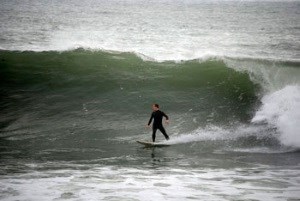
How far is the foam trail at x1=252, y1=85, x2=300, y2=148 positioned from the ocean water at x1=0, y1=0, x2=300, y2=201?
0.17 feet

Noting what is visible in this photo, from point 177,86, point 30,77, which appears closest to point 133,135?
point 177,86

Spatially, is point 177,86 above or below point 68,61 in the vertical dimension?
below

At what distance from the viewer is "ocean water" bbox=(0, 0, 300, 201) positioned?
347 inches

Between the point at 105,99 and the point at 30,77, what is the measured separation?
16.1 feet

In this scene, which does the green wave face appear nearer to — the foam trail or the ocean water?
the ocean water

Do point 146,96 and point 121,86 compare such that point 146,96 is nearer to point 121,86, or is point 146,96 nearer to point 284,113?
point 121,86

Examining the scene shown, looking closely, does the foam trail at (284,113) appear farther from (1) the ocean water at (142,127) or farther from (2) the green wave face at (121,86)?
(2) the green wave face at (121,86)

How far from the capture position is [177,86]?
20.1 metres

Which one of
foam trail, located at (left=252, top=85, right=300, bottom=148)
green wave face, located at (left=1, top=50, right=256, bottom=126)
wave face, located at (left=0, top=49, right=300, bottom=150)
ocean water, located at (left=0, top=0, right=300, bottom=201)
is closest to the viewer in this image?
ocean water, located at (left=0, top=0, right=300, bottom=201)

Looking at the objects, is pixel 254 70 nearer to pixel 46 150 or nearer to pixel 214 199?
pixel 46 150

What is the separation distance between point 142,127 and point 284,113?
16.9ft

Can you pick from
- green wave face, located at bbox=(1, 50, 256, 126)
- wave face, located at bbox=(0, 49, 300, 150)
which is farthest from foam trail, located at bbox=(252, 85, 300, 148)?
green wave face, located at bbox=(1, 50, 256, 126)

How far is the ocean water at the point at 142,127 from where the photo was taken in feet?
28.9

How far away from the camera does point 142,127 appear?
15.6m
